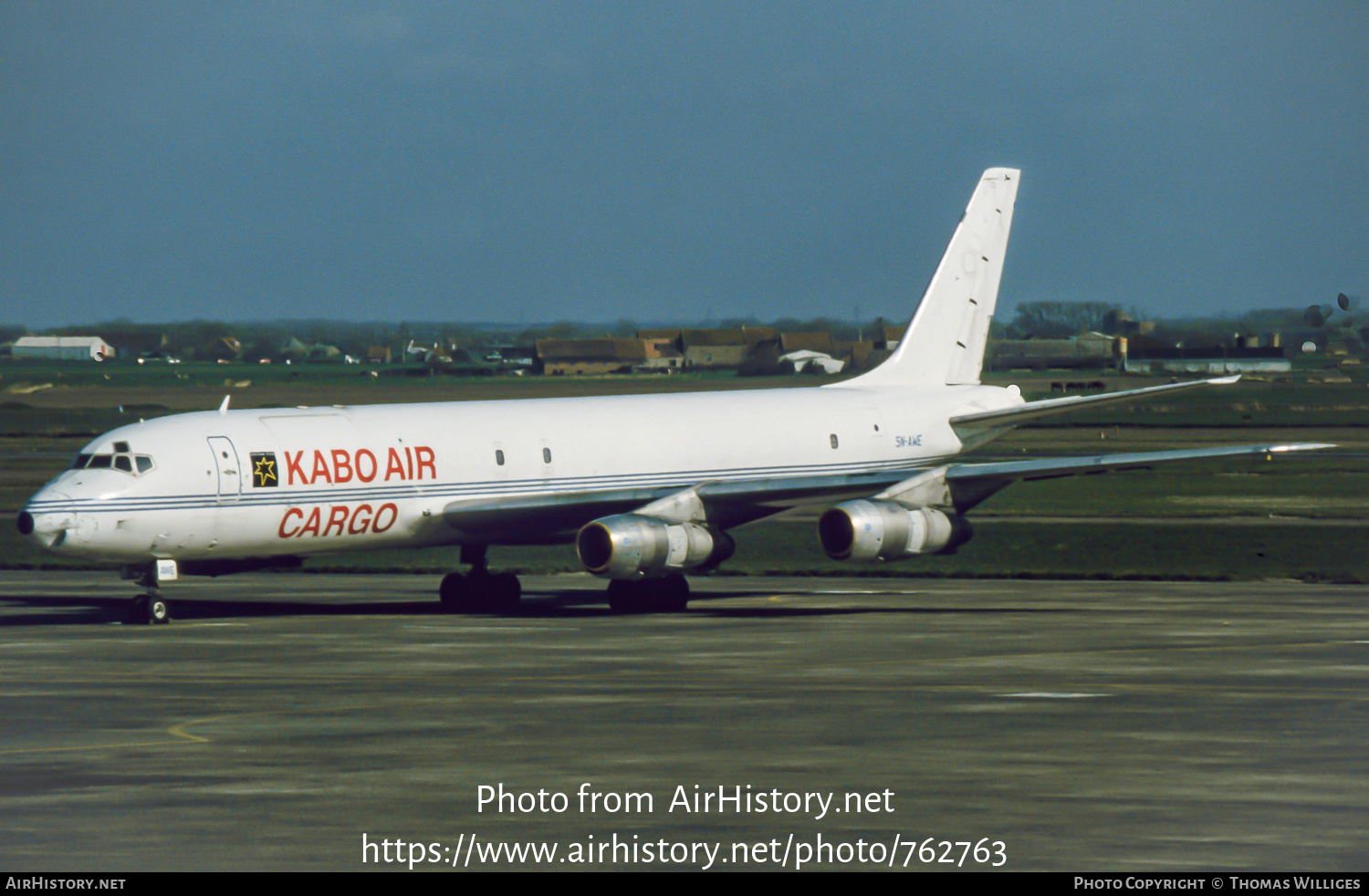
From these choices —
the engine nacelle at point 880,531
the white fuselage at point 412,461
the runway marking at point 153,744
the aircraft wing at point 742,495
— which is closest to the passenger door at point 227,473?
the white fuselage at point 412,461

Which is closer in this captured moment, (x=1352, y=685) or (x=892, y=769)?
(x=892, y=769)

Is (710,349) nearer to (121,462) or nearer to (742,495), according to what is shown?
(742,495)

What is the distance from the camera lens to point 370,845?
1491cm

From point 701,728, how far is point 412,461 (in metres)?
14.9

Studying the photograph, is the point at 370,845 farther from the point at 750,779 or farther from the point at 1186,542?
the point at 1186,542

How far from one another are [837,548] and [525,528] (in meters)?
6.02

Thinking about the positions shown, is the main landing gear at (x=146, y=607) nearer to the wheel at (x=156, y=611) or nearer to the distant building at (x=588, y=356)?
the wheel at (x=156, y=611)

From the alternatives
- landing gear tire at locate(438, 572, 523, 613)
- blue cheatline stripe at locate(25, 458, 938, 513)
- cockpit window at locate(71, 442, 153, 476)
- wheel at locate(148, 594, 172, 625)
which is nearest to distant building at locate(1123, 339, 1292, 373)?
blue cheatline stripe at locate(25, 458, 938, 513)

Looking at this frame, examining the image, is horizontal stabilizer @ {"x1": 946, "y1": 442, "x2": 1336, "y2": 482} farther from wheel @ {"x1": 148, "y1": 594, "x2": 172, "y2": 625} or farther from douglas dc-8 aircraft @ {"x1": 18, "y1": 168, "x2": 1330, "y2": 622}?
wheel @ {"x1": 148, "y1": 594, "x2": 172, "y2": 625}

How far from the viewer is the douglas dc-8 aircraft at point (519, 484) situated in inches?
1276

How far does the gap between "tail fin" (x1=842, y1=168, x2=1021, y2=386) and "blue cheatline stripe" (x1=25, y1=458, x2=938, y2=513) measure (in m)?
2.79

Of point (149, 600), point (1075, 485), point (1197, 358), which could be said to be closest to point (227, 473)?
point (149, 600)

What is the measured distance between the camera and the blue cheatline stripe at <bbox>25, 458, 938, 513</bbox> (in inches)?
1248

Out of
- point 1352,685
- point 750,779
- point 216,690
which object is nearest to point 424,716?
point 216,690
